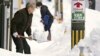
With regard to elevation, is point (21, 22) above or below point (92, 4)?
below

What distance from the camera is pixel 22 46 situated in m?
2.68

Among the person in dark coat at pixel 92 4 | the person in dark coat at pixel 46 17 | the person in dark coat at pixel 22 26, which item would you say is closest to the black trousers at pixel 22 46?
the person in dark coat at pixel 22 26

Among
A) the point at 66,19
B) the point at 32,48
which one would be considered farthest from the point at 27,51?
the point at 66,19

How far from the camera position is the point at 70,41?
264cm

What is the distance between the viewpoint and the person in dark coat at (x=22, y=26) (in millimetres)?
2656

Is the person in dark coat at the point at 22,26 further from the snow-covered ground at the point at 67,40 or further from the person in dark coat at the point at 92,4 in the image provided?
the person in dark coat at the point at 92,4

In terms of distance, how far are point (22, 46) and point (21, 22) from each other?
0.81ft

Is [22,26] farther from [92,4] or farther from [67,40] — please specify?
[92,4]

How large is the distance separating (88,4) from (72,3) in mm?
160

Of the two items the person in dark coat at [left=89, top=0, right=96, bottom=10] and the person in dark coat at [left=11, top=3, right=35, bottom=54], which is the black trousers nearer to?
the person in dark coat at [left=11, top=3, right=35, bottom=54]

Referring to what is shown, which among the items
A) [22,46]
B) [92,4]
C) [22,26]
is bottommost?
[22,46]

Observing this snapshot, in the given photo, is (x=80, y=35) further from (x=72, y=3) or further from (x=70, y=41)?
(x=72, y=3)

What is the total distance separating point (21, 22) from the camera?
2.67 meters

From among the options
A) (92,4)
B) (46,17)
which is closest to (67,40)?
(46,17)
